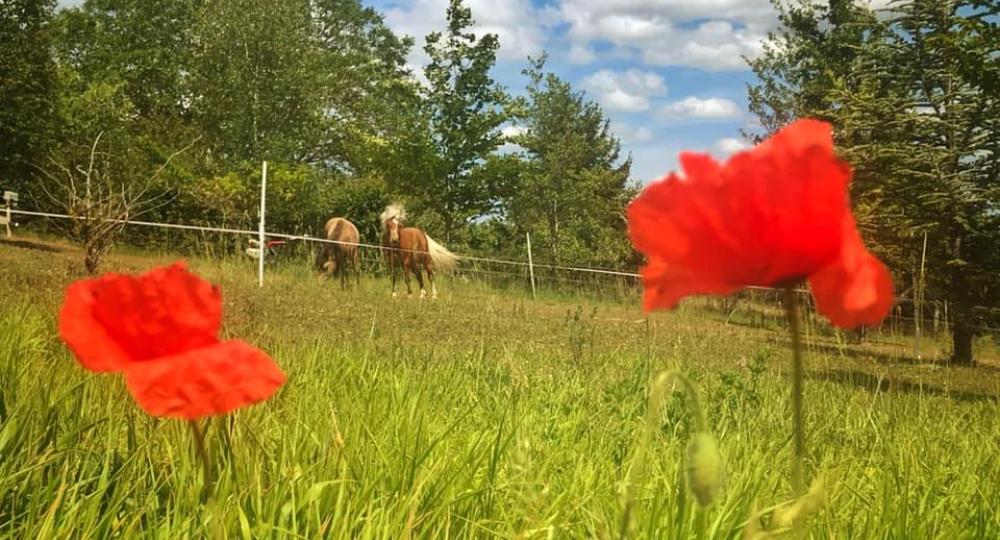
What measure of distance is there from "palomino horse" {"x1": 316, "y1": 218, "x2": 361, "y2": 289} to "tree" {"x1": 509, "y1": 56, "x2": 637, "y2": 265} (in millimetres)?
9926

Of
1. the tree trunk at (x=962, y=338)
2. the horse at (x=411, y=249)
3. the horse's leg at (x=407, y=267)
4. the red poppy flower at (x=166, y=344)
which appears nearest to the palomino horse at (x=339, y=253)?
the horse at (x=411, y=249)

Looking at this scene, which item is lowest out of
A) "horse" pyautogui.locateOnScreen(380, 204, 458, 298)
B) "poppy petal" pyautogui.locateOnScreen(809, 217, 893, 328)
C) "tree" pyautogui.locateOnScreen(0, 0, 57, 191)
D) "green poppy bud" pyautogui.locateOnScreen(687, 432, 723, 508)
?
"green poppy bud" pyautogui.locateOnScreen(687, 432, 723, 508)

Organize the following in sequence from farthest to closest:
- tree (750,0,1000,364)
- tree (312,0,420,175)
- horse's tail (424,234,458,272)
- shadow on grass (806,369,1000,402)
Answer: tree (312,0,420,175) → horse's tail (424,234,458,272) → tree (750,0,1000,364) → shadow on grass (806,369,1000,402)

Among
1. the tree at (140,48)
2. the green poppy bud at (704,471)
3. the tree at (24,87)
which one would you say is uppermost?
the tree at (140,48)

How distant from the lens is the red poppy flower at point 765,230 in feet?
1.64

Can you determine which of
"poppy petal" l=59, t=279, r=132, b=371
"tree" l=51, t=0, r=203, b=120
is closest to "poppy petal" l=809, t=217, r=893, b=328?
"poppy petal" l=59, t=279, r=132, b=371

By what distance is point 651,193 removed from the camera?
544 mm

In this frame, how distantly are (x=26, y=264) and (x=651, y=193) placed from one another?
34.7 ft

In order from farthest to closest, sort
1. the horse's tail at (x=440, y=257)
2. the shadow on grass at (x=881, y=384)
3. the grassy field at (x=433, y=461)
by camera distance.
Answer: the horse's tail at (x=440, y=257) < the shadow on grass at (x=881, y=384) < the grassy field at (x=433, y=461)

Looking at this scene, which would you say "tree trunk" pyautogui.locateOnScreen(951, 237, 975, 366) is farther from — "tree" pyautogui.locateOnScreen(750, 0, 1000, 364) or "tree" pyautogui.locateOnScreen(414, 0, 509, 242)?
"tree" pyautogui.locateOnScreen(414, 0, 509, 242)

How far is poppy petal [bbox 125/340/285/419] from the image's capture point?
22.9 inches

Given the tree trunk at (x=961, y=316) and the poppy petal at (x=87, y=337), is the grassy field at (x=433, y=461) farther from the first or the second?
the tree trunk at (x=961, y=316)

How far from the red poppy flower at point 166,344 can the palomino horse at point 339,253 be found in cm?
1177

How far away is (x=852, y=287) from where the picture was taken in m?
0.49
